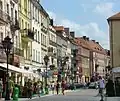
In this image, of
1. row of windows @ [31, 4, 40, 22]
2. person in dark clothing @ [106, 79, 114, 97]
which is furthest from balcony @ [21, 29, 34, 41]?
person in dark clothing @ [106, 79, 114, 97]

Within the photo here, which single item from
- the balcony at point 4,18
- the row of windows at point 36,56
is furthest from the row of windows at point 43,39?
the balcony at point 4,18

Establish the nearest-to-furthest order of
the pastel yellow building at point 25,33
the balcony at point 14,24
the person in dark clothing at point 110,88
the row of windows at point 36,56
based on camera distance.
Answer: the person in dark clothing at point 110,88, the balcony at point 14,24, the pastel yellow building at point 25,33, the row of windows at point 36,56

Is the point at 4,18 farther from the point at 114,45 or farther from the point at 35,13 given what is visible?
the point at 114,45

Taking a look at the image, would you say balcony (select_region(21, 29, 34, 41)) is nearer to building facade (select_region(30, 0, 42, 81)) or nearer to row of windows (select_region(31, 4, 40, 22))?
building facade (select_region(30, 0, 42, 81))

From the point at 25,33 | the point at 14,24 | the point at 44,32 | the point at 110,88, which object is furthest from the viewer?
the point at 44,32

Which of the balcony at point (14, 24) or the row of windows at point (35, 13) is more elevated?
the row of windows at point (35, 13)

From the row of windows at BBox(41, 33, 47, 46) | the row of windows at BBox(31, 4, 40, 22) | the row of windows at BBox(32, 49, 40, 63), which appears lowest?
the row of windows at BBox(32, 49, 40, 63)

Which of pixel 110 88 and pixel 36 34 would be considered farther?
pixel 36 34

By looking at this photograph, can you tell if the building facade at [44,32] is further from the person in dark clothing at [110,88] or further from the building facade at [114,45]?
the person in dark clothing at [110,88]

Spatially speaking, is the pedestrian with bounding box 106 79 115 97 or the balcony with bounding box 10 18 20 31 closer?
the pedestrian with bounding box 106 79 115 97

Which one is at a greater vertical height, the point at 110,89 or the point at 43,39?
the point at 43,39

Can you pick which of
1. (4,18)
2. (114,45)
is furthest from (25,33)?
(114,45)

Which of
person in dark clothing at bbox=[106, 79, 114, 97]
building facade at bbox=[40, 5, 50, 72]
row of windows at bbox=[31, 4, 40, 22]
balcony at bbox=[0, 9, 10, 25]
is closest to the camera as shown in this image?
person in dark clothing at bbox=[106, 79, 114, 97]

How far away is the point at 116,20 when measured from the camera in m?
78.4
